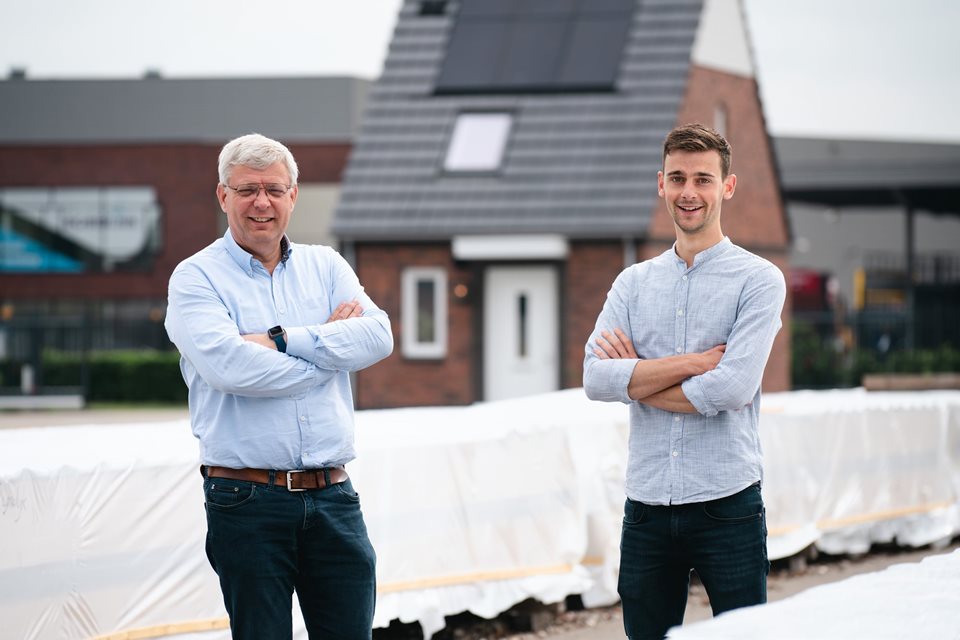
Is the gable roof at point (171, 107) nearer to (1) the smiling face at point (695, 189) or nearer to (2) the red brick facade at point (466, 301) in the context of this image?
(2) the red brick facade at point (466, 301)

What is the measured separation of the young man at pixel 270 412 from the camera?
4.11 meters

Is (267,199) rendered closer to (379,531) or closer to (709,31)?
(379,531)

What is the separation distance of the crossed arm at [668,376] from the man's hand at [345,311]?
2.86ft

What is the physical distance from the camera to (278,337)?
4.26m

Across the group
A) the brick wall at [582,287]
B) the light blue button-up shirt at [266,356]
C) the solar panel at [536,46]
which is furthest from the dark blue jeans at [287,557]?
the solar panel at [536,46]

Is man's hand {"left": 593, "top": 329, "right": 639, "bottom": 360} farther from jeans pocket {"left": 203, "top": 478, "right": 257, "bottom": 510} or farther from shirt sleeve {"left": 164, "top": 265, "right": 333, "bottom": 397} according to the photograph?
jeans pocket {"left": 203, "top": 478, "right": 257, "bottom": 510}

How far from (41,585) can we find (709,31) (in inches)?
790

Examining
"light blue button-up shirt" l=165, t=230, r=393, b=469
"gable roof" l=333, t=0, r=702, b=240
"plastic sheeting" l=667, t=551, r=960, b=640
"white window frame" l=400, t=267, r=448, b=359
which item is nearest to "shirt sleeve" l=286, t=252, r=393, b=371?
"light blue button-up shirt" l=165, t=230, r=393, b=469

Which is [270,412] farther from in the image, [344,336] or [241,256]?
[241,256]

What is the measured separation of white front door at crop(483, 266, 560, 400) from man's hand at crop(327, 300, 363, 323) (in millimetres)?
17531

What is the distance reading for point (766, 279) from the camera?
427 cm

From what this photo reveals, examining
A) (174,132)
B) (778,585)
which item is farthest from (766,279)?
(174,132)

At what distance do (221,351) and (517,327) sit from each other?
18078 mm

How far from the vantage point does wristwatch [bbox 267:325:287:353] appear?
424cm
